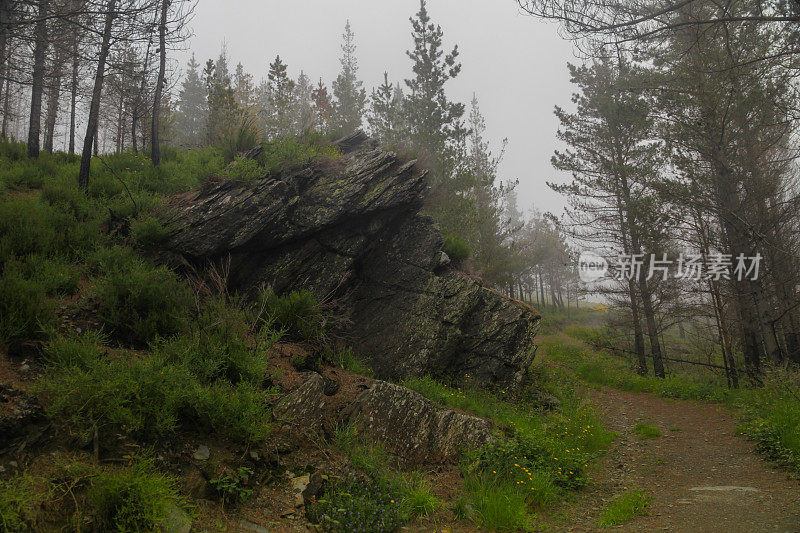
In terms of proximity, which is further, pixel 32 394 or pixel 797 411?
pixel 797 411

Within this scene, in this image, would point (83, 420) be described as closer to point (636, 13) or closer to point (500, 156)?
point (636, 13)

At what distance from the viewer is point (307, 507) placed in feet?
13.9

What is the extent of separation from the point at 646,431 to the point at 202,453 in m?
9.34

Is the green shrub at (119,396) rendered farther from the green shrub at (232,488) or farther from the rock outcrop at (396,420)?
the rock outcrop at (396,420)

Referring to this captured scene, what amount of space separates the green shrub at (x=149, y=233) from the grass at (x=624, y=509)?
338 inches

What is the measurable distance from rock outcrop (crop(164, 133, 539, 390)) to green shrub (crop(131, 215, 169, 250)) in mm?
224

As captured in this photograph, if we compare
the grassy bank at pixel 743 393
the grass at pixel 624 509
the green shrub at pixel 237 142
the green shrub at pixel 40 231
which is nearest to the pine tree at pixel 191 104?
the green shrub at pixel 237 142

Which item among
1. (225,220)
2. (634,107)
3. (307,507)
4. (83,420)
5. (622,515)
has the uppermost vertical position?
(634,107)

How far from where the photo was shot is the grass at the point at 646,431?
8.71m

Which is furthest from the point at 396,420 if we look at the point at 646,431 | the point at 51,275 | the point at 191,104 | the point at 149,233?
the point at 191,104

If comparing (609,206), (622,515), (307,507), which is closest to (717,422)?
(622,515)

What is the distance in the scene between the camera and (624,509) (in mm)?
5078

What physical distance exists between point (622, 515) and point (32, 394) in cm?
695

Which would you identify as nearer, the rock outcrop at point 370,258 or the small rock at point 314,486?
the small rock at point 314,486
